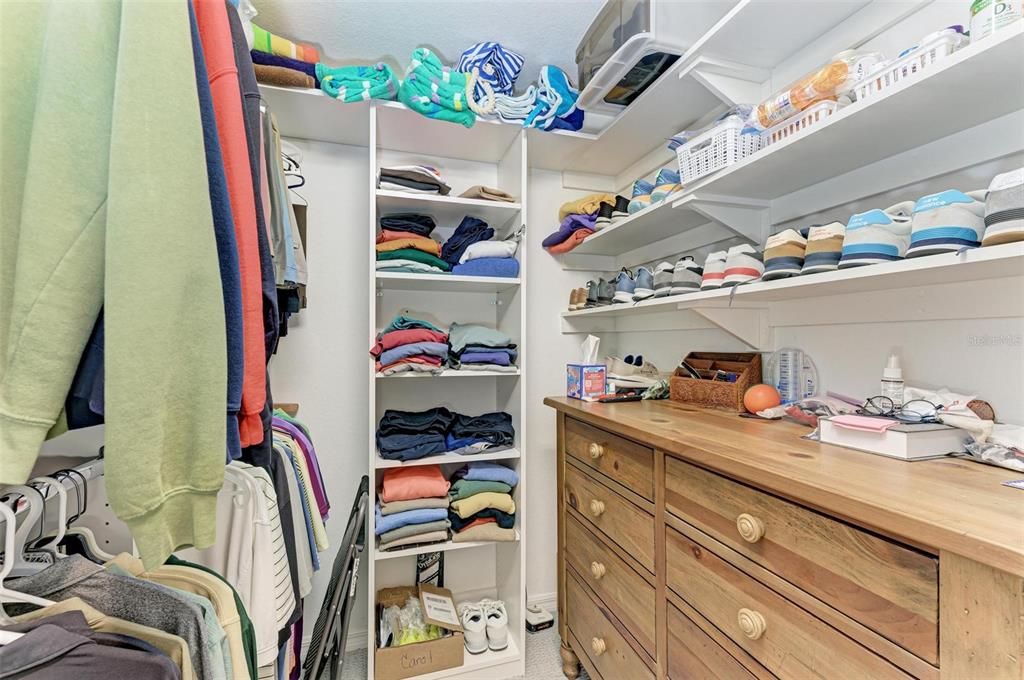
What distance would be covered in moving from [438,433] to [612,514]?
758mm

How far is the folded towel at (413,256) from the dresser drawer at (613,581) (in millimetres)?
1081

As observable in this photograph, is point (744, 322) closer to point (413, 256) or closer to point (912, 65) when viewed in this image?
point (912, 65)

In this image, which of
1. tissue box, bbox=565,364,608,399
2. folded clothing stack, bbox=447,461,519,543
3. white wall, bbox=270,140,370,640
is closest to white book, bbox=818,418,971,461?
tissue box, bbox=565,364,608,399

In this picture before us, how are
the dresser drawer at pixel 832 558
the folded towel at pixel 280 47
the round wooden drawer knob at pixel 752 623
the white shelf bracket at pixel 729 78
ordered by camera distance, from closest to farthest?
1. the dresser drawer at pixel 832 558
2. the round wooden drawer knob at pixel 752 623
3. the white shelf bracket at pixel 729 78
4. the folded towel at pixel 280 47

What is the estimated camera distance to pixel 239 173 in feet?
2.12

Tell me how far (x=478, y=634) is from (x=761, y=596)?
131 cm

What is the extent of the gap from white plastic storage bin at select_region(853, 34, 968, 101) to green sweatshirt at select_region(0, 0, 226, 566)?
1.09m

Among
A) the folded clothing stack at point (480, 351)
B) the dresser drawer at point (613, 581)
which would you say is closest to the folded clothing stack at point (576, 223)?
the folded clothing stack at point (480, 351)

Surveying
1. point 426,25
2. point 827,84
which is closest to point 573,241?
point 426,25

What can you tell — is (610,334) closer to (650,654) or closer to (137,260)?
(650,654)

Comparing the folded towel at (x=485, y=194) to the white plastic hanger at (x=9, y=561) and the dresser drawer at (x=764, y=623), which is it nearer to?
the dresser drawer at (x=764, y=623)

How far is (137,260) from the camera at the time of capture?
473mm

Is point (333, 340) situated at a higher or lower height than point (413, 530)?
higher

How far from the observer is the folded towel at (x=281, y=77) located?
1.49 meters
